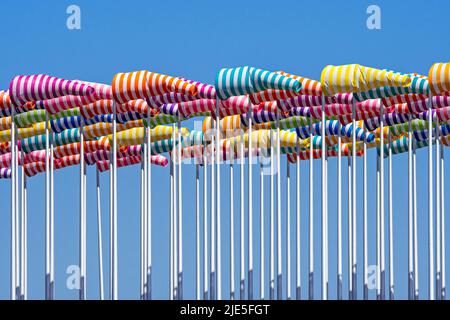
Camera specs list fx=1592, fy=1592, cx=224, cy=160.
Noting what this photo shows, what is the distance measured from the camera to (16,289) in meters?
36.8

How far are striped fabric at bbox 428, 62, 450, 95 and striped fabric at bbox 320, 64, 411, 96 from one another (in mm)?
696

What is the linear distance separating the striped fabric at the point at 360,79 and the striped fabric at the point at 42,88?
569cm

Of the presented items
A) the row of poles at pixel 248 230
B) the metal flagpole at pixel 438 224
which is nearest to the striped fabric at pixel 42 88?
the row of poles at pixel 248 230

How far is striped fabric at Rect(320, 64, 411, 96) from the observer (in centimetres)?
3509

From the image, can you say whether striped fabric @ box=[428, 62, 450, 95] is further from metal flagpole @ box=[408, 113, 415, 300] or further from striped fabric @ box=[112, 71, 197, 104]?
striped fabric @ box=[112, 71, 197, 104]

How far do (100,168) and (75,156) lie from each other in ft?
3.32

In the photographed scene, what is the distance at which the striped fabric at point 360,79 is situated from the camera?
35.1 metres

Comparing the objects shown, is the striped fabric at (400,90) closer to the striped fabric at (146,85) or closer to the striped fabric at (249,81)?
the striped fabric at (249,81)

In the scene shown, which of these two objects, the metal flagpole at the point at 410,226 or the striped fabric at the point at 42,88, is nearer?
the striped fabric at the point at 42,88

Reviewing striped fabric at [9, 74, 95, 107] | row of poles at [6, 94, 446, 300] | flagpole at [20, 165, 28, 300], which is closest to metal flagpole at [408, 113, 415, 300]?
row of poles at [6, 94, 446, 300]

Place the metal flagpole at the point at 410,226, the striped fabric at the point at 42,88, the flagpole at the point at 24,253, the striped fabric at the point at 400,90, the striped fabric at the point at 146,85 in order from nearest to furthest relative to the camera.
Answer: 1. the striped fabric at the point at 400,90
2. the striped fabric at the point at 146,85
3. the striped fabric at the point at 42,88
4. the metal flagpole at the point at 410,226
5. the flagpole at the point at 24,253
